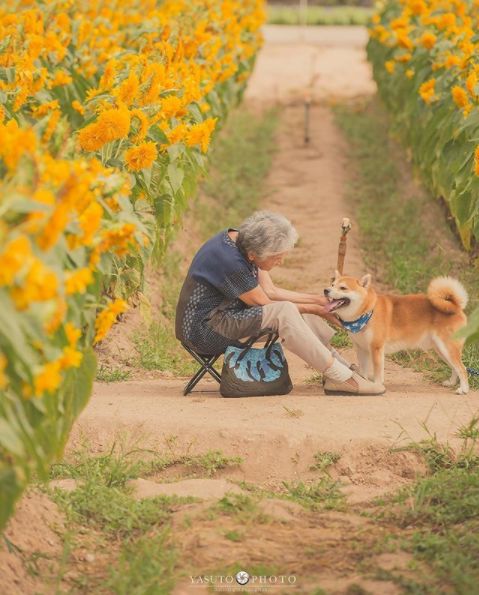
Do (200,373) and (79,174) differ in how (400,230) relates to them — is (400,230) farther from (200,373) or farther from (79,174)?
(79,174)

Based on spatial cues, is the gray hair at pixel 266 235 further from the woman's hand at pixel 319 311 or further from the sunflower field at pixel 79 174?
the sunflower field at pixel 79 174

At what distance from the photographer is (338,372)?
8.23 m

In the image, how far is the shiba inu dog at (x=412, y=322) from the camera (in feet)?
27.1

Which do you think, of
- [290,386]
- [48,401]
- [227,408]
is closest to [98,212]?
[48,401]

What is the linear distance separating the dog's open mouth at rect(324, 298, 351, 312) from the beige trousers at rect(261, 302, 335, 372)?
0.17 m

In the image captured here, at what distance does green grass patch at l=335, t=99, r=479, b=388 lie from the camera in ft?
35.3

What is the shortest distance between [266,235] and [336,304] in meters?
0.61

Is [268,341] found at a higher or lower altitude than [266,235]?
lower

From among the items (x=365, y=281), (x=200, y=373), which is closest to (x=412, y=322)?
(x=365, y=281)

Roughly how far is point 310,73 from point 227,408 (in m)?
17.4

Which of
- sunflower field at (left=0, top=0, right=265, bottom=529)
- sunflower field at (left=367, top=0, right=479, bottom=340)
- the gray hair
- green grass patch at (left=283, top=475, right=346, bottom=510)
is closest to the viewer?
sunflower field at (left=0, top=0, right=265, bottom=529)

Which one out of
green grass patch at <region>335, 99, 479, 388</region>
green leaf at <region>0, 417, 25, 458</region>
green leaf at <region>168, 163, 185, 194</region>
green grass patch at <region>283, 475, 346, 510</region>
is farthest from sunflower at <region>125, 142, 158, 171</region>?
green leaf at <region>0, 417, 25, 458</region>

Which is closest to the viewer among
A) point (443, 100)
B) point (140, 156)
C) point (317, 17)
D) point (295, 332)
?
point (140, 156)

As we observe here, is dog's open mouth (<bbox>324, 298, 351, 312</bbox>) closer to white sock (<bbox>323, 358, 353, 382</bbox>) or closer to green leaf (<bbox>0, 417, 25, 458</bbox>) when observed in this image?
white sock (<bbox>323, 358, 353, 382</bbox>)
